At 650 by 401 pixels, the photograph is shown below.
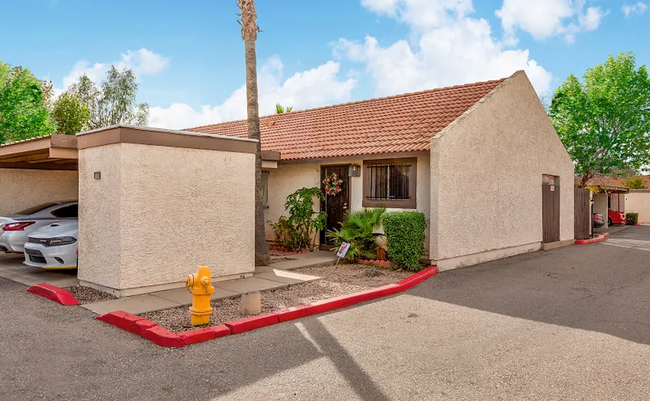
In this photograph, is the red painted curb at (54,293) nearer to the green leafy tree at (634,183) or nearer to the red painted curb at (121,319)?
the red painted curb at (121,319)

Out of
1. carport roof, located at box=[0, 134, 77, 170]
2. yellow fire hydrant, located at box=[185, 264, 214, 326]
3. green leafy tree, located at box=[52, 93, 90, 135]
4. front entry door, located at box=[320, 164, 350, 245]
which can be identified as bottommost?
yellow fire hydrant, located at box=[185, 264, 214, 326]

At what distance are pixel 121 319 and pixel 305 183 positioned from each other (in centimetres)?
817

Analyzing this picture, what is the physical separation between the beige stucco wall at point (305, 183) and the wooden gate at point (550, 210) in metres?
6.15

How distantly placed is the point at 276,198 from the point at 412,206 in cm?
485

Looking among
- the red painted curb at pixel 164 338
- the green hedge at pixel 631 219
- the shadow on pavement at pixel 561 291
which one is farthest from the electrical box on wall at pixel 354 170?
the green hedge at pixel 631 219

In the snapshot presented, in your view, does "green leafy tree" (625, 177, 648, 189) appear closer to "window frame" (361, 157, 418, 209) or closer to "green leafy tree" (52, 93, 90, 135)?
"window frame" (361, 157, 418, 209)

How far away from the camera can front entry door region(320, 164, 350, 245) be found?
12773 millimetres

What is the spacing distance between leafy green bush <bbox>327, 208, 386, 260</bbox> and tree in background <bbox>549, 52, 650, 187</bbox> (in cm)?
2159

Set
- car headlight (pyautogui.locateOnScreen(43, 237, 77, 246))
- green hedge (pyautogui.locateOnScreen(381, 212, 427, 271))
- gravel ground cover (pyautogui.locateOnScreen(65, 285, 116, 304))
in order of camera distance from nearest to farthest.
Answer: gravel ground cover (pyautogui.locateOnScreen(65, 285, 116, 304)) → car headlight (pyautogui.locateOnScreen(43, 237, 77, 246)) → green hedge (pyautogui.locateOnScreen(381, 212, 427, 271))

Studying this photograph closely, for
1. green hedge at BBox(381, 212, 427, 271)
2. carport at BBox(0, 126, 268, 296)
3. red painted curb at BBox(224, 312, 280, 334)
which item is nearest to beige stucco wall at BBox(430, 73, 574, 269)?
green hedge at BBox(381, 212, 427, 271)

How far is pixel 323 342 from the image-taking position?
559cm

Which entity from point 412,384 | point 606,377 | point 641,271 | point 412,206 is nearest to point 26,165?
point 412,206

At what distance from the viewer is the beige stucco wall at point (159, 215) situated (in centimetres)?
733

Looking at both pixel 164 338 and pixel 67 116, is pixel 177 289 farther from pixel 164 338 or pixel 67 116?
pixel 67 116
